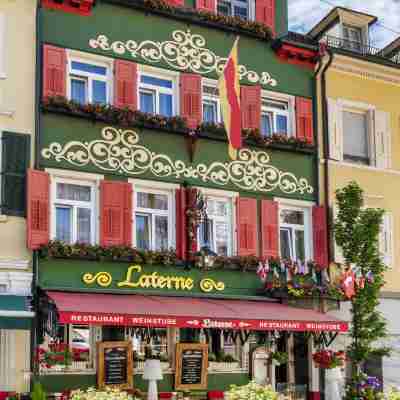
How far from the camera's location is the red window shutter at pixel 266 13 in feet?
78.2

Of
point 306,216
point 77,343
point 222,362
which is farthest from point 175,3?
point 222,362

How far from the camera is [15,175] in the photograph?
760 inches

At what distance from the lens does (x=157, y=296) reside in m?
20.4

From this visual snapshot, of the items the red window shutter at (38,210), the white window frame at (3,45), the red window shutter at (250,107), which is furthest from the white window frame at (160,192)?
the white window frame at (3,45)

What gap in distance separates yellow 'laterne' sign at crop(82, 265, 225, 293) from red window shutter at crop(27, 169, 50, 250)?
51.4 inches

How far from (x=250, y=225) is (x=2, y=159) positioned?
6.26 m

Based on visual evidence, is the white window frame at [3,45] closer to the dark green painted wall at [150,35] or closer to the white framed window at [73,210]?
the dark green painted wall at [150,35]

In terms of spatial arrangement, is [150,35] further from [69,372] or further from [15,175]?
[69,372]

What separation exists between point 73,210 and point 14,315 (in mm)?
3400

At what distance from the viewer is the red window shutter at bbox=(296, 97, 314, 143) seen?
2364 centimetres

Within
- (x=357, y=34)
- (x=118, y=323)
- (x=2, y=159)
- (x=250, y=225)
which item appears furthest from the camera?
(x=357, y=34)

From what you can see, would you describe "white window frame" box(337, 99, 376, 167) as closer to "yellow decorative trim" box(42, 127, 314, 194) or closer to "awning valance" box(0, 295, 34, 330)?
"yellow decorative trim" box(42, 127, 314, 194)

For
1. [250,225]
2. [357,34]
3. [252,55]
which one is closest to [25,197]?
[250,225]

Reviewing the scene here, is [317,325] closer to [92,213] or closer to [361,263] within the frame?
[361,263]
